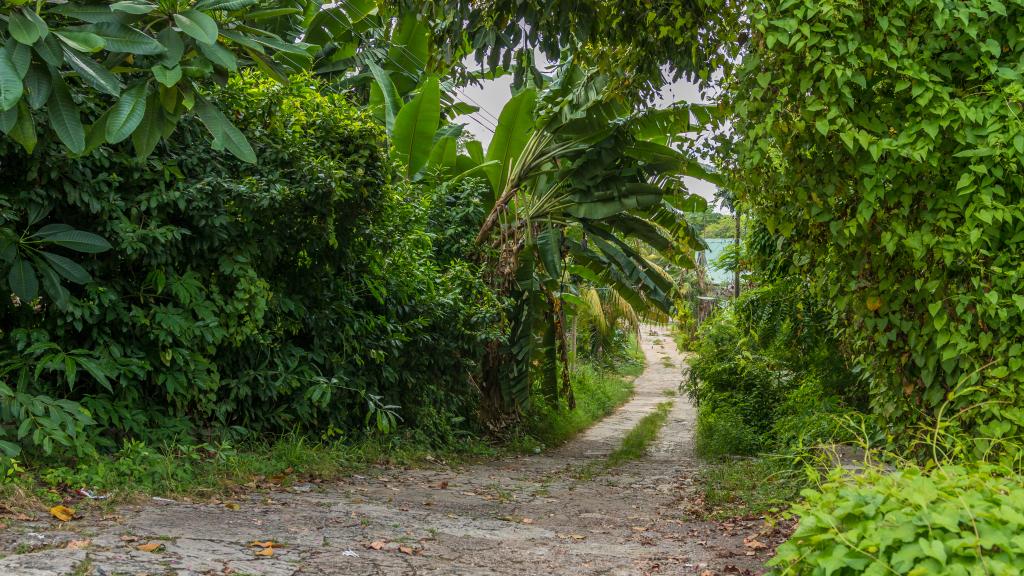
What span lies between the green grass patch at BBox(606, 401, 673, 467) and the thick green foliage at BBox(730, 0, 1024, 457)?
7129mm

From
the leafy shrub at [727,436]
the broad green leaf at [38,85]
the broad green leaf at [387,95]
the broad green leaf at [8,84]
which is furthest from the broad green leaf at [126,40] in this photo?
the leafy shrub at [727,436]

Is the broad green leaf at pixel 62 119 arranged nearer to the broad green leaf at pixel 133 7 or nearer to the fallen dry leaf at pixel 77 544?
the broad green leaf at pixel 133 7

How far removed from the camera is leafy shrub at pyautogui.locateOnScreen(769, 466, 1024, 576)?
242 centimetres

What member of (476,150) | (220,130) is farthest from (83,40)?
(476,150)

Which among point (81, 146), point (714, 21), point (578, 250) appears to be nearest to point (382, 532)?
point (81, 146)

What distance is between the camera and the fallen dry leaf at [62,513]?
4809 millimetres

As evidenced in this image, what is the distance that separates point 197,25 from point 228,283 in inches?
134

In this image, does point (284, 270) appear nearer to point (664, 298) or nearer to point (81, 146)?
point (81, 146)

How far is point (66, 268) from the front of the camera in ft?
19.5

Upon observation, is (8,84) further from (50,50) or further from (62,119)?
(62,119)

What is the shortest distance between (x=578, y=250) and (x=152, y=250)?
7509 millimetres

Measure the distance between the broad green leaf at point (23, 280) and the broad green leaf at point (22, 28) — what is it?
90.4 inches

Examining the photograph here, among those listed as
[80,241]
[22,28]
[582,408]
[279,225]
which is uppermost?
[22,28]

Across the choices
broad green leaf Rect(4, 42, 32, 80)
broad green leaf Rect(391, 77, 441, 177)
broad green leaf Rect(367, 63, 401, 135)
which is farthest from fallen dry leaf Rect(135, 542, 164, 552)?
broad green leaf Rect(367, 63, 401, 135)
